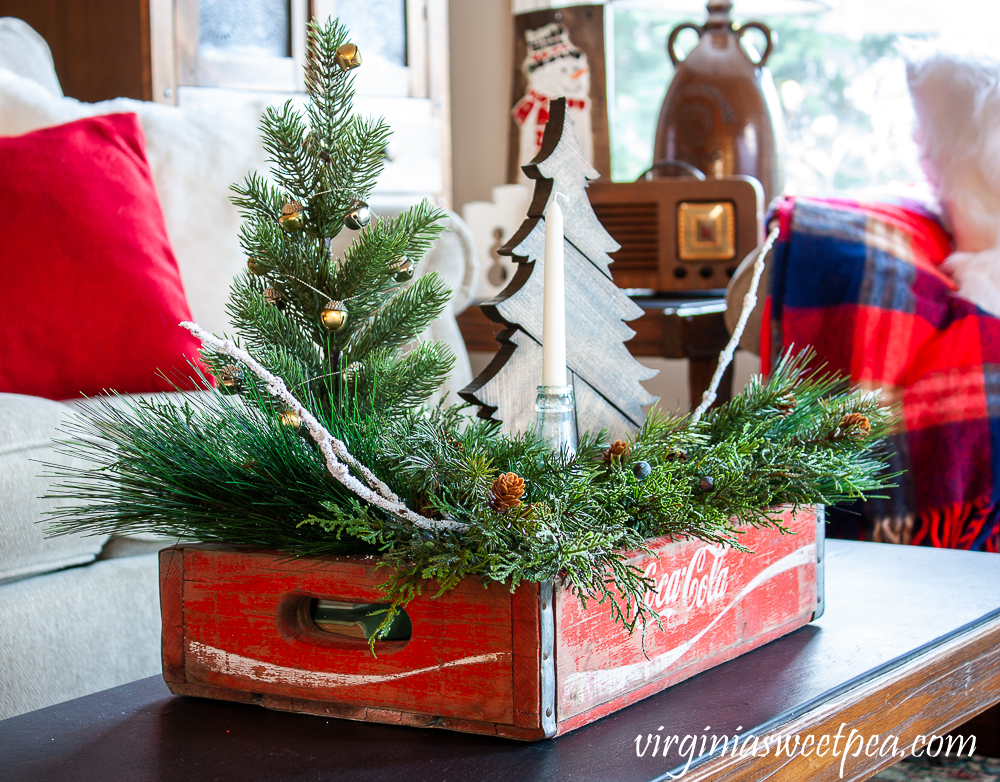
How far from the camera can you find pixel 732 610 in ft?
2.15

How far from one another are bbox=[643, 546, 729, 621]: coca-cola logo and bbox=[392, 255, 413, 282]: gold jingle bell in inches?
9.2

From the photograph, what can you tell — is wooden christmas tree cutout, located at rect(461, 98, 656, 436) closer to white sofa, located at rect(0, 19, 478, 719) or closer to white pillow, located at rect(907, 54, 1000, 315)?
white sofa, located at rect(0, 19, 478, 719)

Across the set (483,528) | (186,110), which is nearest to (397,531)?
(483,528)

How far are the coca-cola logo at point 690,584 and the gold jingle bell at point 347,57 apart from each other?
0.34 metres

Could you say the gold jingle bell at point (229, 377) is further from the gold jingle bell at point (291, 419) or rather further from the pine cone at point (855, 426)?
the pine cone at point (855, 426)

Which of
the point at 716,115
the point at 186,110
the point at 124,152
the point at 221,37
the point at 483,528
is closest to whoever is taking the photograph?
the point at 483,528

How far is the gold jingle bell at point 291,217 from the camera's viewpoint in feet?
2.01

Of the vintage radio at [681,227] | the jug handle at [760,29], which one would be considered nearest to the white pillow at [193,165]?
the vintage radio at [681,227]

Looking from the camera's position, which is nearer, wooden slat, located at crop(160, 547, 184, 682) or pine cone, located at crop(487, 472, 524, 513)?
pine cone, located at crop(487, 472, 524, 513)

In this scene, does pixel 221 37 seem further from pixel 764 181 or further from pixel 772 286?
pixel 772 286

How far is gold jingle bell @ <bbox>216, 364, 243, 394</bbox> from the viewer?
59 cm

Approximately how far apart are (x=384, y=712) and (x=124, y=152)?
1.04 meters

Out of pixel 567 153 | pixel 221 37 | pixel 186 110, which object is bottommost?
pixel 567 153

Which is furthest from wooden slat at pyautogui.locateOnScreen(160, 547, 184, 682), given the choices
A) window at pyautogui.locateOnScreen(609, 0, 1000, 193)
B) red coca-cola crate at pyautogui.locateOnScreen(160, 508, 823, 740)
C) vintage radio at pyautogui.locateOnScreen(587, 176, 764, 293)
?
window at pyautogui.locateOnScreen(609, 0, 1000, 193)
